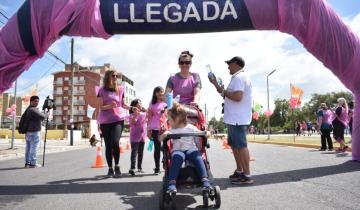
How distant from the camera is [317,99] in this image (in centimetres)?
10319

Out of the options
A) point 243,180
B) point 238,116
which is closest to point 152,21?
point 238,116

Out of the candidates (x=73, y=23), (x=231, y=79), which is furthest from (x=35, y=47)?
(x=231, y=79)

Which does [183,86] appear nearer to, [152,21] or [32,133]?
[152,21]

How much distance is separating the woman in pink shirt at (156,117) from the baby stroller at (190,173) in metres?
2.36

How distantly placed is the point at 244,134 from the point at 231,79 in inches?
39.9

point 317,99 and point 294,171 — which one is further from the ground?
point 317,99

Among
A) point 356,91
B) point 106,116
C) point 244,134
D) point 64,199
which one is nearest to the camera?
point 64,199

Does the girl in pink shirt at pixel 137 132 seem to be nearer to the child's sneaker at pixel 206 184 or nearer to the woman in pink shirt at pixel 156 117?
the woman in pink shirt at pixel 156 117

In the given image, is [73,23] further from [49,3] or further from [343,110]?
[343,110]

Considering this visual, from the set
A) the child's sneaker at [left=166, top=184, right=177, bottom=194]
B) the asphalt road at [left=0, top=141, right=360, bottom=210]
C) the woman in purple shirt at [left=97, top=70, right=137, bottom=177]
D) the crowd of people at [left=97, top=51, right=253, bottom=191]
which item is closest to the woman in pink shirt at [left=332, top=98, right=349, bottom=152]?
the asphalt road at [left=0, top=141, right=360, bottom=210]

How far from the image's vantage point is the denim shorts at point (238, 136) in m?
5.97

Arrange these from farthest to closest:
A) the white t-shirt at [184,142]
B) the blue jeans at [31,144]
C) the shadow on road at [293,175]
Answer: the blue jeans at [31,144] → the shadow on road at [293,175] → the white t-shirt at [184,142]

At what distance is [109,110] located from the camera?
7.16m

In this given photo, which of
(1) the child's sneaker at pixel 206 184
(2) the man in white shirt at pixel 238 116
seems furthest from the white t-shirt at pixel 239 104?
(1) the child's sneaker at pixel 206 184
